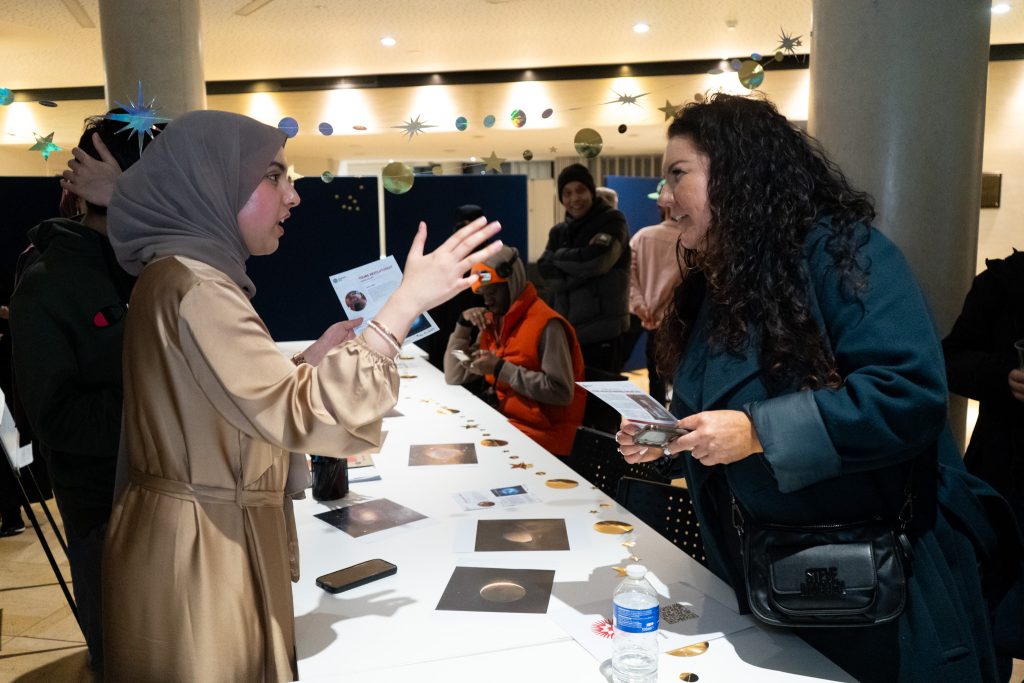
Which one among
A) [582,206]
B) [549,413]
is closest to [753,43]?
[582,206]

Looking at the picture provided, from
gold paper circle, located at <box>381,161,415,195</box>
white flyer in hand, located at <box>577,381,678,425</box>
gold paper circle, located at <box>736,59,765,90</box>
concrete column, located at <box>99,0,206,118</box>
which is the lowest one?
white flyer in hand, located at <box>577,381,678,425</box>

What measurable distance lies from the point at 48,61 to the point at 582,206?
6.82m

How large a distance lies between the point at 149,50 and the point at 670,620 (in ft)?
15.6

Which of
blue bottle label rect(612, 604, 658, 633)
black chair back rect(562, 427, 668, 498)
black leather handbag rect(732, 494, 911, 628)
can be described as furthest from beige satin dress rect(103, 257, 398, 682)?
black chair back rect(562, 427, 668, 498)

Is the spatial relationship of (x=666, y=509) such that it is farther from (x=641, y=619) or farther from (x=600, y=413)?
(x=600, y=413)

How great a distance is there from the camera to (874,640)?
1395mm

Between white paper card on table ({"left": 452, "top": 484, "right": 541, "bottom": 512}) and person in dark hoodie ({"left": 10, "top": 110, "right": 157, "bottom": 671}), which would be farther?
white paper card on table ({"left": 452, "top": 484, "right": 541, "bottom": 512})

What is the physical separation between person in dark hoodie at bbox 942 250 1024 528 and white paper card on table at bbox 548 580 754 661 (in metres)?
1.23

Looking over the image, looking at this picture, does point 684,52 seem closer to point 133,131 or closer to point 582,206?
point 582,206

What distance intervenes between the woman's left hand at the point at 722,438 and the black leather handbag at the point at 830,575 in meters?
0.17

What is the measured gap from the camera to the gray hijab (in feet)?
4.52

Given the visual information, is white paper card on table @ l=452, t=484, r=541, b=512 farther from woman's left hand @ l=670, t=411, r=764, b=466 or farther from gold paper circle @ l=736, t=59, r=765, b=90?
gold paper circle @ l=736, t=59, r=765, b=90

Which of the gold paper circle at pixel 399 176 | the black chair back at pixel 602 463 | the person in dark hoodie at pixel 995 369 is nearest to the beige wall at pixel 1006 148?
the person in dark hoodie at pixel 995 369

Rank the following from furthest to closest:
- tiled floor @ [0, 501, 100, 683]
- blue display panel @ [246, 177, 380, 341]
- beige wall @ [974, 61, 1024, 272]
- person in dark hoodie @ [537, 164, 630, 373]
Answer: beige wall @ [974, 61, 1024, 272] → blue display panel @ [246, 177, 380, 341] → person in dark hoodie @ [537, 164, 630, 373] → tiled floor @ [0, 501, 100, 683]
